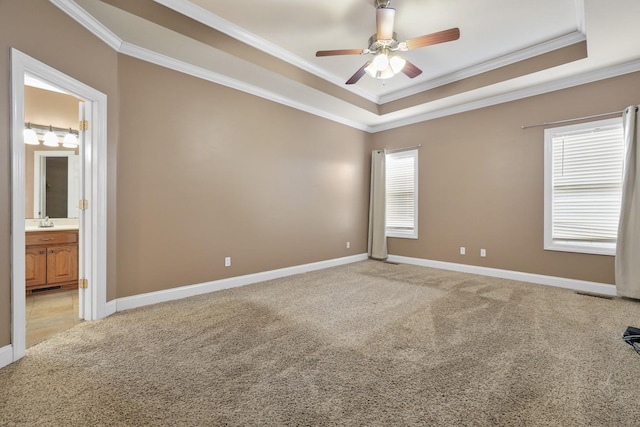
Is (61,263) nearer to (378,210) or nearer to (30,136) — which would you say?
(30,136)

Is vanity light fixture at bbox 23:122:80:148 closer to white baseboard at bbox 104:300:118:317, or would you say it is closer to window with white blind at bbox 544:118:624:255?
white baseboard at bbox 104:300:118:317

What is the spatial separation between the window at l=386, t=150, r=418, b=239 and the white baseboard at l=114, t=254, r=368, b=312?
1655 millimetres

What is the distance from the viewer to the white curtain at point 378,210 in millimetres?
5867

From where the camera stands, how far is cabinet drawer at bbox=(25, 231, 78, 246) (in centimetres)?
362

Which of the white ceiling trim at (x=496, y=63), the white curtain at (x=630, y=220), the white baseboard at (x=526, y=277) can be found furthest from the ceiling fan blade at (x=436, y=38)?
the white baseboard at (x=526, y=277)

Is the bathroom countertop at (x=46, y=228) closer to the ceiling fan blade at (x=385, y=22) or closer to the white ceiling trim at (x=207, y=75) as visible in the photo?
the white ceiling trim at (x=207, y=75)

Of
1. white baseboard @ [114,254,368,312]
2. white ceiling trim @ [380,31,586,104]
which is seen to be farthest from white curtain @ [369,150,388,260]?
white ceiling trim @ [380,31,586,104]

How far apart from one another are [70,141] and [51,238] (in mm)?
1471

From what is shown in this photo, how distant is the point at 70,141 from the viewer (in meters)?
4.21

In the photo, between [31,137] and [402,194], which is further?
[402,194]

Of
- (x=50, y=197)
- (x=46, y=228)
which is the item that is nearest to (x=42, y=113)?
(x=50, y=197)

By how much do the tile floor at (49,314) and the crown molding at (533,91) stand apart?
18.9 ft

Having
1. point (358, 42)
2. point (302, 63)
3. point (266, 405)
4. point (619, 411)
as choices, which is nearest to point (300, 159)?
point (302, 63)

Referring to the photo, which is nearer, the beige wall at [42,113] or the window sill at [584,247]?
the window sill at [584,247]
